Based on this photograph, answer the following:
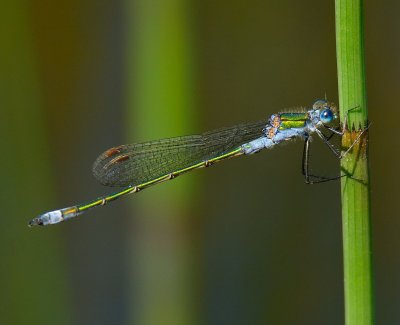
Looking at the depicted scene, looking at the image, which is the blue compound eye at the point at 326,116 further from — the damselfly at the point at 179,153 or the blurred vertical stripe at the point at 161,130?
the blurred vertical stripe at the point at 161,130

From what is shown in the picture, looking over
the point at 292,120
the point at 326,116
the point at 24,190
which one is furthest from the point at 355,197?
the point at 24,190

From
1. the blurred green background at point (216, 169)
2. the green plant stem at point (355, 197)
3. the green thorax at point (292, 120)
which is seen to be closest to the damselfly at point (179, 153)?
the green thorax at point (292, 120)

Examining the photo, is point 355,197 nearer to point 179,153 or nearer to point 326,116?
point 326,116

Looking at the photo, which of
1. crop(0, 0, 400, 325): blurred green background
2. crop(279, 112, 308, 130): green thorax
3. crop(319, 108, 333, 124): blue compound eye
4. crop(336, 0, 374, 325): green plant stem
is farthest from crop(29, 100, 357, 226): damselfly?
crop(336, 0, 374, 325): green plant stem

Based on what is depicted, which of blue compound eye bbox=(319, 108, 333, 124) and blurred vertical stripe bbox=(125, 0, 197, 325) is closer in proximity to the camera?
blurred vertical stripe bbox=(125, 0, 197, 325)

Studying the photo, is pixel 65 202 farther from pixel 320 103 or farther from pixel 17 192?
pixel 320 103

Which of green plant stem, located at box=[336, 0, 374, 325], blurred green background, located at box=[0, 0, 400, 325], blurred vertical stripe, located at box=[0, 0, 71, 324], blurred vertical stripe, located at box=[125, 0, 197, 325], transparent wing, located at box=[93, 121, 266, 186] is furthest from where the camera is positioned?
blurred green background, located at box=[0, 0, 400, 325]

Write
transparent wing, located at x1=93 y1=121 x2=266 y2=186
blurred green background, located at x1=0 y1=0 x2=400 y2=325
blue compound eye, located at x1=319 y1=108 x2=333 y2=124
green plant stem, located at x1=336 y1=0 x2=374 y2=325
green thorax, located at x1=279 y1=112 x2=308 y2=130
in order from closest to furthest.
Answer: green plant stem, located at x1=336 y1=0 x2=374 y2=325 < blue compound eye, located at x1=319 y1=108 x2=333 y2=124 < green thorax, located at x1=279 y1=112 x2=308 y2=130 < transparent wing, located at x1=93 y1=121 x2=266 y2=186 < blurred green background, located at x1=0 y1=0 x2=400 y2=325

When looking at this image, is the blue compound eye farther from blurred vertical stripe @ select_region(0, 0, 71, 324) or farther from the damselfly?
blurred vertical stripe @ select_region(0, 0, 71, 324)
